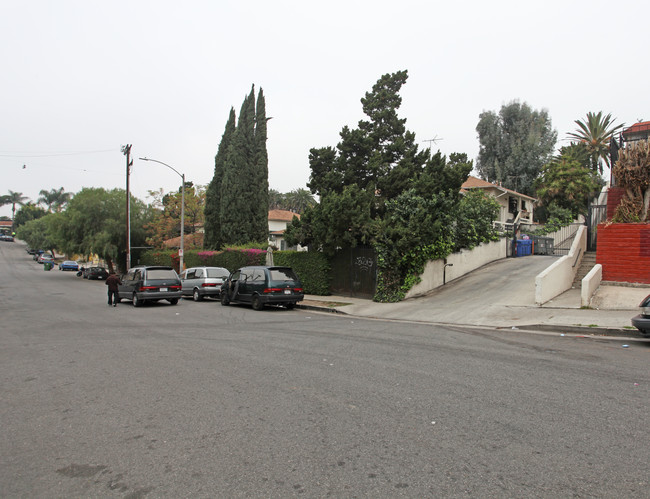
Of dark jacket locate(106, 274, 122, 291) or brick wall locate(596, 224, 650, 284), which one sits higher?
brick wall locate(596, 224, 650, 284)

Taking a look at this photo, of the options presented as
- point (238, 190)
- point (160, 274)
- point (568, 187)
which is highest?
point (568, 187)

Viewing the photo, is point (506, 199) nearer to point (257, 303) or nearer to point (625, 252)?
point (625, 252)

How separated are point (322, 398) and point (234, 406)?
108cm

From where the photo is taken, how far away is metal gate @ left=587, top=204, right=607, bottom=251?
19562 mm

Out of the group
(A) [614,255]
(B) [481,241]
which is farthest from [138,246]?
(A) [614,255]

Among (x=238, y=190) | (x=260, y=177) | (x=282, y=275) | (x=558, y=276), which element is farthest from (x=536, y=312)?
(x=260, y=177)

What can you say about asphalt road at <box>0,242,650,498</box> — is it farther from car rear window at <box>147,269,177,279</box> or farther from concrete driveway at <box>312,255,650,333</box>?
car rear window at <box>147,269,177,279</box>

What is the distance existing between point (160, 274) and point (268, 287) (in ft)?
17.3

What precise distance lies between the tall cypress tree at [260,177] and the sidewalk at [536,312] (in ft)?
57.8

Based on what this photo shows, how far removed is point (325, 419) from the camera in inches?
199

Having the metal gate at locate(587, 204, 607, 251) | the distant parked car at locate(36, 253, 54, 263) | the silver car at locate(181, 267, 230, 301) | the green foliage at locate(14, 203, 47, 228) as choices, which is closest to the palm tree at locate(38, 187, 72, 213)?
the green foliage at locate(14, 203, 47, 228)

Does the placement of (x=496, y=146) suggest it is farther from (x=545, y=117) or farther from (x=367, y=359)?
(x=367, y=359)

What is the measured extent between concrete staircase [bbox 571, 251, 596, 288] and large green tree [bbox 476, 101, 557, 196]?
36.8 meters

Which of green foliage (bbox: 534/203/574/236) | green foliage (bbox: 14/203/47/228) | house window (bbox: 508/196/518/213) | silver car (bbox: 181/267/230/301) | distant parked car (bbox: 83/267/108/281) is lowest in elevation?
distant parked car (bbox: 83/267/108/281)
